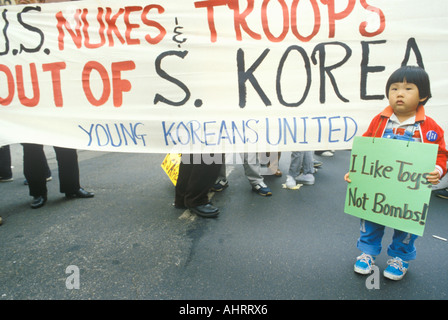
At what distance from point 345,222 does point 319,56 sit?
154 cm

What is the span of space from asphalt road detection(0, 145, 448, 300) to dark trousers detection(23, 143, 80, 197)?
20 centimetres

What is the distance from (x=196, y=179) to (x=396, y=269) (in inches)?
70.9

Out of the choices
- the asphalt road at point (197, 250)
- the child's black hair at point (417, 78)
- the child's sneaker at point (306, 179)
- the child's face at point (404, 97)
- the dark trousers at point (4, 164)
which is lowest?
the child's sneaker at point (306, 179)

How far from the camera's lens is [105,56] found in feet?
7.66

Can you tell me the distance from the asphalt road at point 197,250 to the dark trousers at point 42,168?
0.65ft

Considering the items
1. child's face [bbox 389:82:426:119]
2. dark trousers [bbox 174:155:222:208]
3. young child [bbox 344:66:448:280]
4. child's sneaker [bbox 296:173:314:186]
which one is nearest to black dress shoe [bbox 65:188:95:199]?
dark trousers [bbox 174:155:222:208]

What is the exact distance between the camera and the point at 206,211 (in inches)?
112

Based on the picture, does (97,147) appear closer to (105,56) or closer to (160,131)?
(160,131)

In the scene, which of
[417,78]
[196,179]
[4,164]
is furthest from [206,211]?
[4,164]

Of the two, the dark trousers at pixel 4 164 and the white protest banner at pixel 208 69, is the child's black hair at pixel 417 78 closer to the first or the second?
the white protest banner at pixel 208 69

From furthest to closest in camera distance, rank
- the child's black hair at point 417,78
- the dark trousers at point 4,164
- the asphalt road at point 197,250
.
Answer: the dark trousers at point 4,164 < the asphalt road at point 197,250 < the child's black hair at point 417,78

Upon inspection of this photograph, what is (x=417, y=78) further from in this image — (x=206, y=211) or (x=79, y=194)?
(x=79, y=194)

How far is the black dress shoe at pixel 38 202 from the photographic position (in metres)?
3.12

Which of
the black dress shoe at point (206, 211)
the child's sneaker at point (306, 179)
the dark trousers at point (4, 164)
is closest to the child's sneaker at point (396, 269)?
the black dress shoe at point (206, 211)
